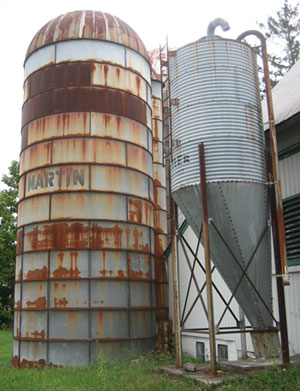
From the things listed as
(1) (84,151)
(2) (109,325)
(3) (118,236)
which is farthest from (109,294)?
(1) (84,151)

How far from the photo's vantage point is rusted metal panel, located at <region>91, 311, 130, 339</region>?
13.4 m

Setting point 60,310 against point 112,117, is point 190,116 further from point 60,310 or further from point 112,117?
point 60,310

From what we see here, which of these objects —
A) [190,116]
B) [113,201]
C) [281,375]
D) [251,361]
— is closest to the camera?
[281,375]

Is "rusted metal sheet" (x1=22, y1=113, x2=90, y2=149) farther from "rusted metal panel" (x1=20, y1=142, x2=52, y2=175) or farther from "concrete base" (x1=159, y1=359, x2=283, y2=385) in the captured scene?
"concrete base" (x1=159, y1=359, x2=283, y2=385)

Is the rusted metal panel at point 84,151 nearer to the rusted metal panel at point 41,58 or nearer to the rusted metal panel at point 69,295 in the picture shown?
the rusted metal panel at point 41,58

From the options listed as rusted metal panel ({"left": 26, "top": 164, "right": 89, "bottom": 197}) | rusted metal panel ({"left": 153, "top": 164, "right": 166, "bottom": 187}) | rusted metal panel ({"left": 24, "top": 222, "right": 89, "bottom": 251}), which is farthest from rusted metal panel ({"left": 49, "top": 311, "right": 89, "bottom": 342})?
rusted metal panel ({"left": 153, "top": 164, "right": 166, "bottom": 187})

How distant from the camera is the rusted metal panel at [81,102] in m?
15.0

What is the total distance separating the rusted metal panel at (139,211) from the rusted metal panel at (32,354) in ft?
15.6

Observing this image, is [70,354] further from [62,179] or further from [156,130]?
[156,130]

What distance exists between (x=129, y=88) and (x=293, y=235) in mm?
8015

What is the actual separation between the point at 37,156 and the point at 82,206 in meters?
2.47

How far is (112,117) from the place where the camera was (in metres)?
15.1

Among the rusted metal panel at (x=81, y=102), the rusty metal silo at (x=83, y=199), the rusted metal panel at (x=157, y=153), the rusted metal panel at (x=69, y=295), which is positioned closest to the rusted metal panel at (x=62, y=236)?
the rusty metal silo at (x=83, y=199)

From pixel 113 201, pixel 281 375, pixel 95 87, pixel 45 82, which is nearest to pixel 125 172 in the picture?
pixel 113 201
